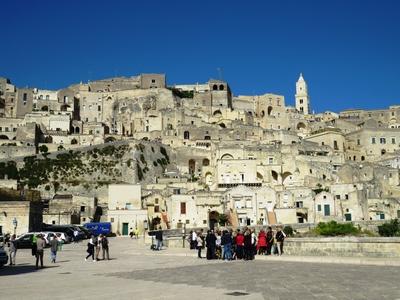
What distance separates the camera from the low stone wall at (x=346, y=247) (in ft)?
64.8

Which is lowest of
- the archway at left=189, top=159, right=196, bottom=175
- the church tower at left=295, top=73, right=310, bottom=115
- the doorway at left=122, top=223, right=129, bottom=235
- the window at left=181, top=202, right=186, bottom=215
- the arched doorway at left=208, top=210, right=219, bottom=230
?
the doorway at left=122, top=223, right=129, bottom=235

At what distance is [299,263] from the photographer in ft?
60.0

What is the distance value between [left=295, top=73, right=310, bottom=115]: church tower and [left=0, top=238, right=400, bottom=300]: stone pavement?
410 feet

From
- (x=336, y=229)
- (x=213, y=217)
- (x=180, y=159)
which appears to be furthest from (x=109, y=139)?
(x=336, y=229)

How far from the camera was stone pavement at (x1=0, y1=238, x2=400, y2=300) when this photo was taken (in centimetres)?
1113

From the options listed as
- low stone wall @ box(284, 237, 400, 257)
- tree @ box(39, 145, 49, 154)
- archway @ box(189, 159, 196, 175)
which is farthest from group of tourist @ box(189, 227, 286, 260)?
tree @ box(39, 145, 49, 154)

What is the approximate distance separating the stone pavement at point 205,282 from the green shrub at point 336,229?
25411mm

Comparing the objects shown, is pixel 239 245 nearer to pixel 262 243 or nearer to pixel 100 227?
pixel 262 243

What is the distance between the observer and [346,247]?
2127 cm

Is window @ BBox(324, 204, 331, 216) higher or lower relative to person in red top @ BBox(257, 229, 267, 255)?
higher

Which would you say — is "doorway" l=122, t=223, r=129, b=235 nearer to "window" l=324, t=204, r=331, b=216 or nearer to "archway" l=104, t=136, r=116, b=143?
"window" l=324, t=204, r=331, b=216

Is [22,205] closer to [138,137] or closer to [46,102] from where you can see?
[138,137]

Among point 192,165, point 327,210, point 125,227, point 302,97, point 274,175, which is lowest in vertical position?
point 125,227

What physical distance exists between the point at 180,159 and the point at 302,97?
226ft
